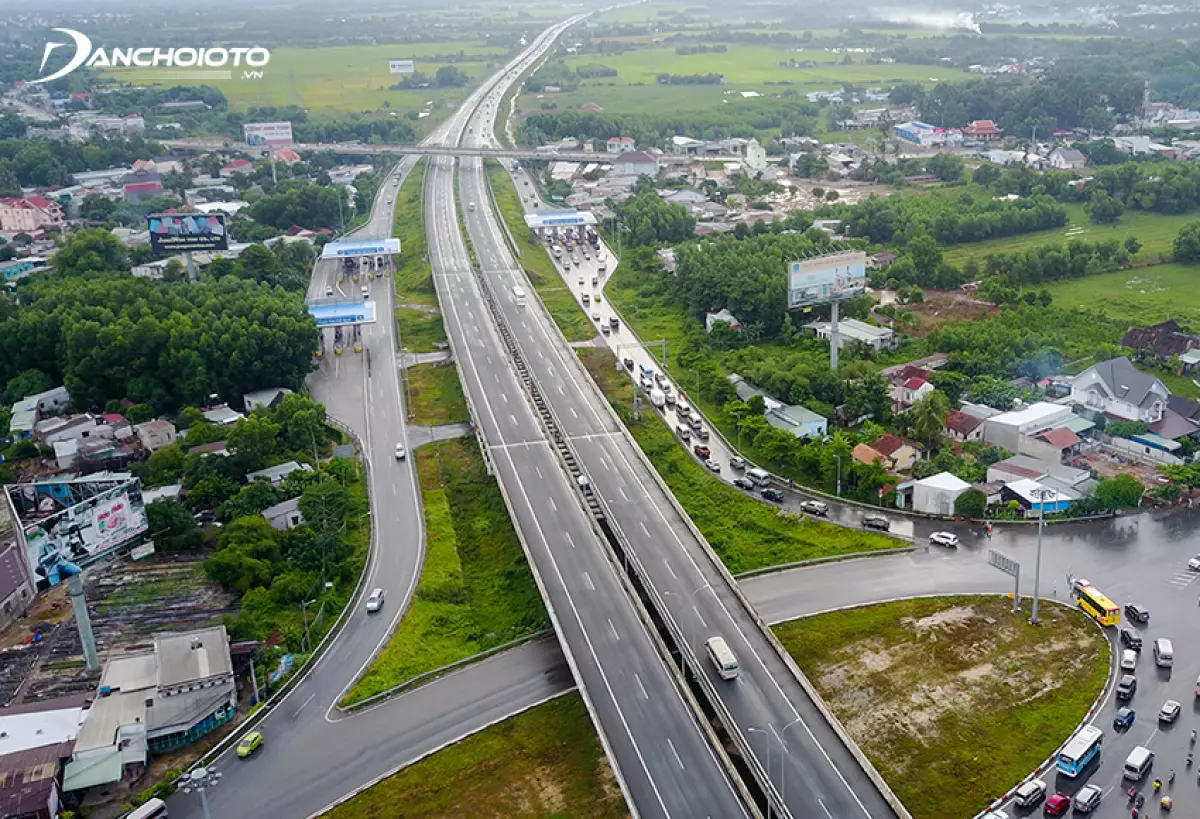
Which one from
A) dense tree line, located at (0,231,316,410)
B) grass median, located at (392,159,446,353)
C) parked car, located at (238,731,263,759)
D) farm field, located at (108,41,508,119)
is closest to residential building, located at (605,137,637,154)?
grass median, located at (392,159,446,353)

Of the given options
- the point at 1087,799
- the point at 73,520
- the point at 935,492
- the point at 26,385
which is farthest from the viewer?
the point at 26,385

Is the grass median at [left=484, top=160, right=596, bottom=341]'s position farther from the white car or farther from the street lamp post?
the street lamp post

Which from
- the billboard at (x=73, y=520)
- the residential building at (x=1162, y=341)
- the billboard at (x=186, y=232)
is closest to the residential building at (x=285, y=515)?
the billboard at (x=73, y=520)

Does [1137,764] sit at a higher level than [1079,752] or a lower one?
lower

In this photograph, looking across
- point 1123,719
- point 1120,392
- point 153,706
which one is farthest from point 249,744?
point 1120,392

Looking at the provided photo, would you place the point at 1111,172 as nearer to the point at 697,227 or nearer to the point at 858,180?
the point at 858,180

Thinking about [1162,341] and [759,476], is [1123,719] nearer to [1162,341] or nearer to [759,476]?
[759,476]
